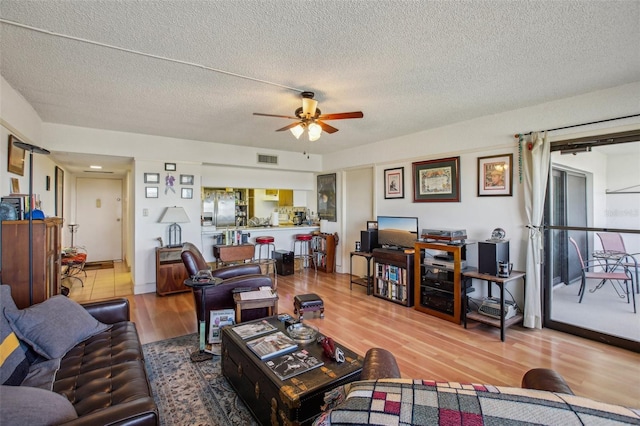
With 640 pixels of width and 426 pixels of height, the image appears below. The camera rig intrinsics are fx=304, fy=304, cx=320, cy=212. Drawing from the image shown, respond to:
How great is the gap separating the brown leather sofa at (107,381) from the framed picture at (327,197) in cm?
455

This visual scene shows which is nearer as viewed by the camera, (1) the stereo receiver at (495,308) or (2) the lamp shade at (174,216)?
(1) the stereo receiver at (495,308)

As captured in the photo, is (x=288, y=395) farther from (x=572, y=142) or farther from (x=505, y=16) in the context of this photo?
(x=572, y=142)

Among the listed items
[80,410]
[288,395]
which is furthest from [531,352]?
[80,410]

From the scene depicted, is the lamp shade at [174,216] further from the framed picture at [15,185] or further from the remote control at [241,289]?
the remote control at [241,289]

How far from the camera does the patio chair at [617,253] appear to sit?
119 inches

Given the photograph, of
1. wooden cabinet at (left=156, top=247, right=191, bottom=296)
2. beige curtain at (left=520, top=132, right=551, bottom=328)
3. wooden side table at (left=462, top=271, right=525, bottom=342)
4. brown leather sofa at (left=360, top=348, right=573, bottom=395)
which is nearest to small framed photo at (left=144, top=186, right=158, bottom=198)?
wooden cabinet at (left=156, top=247, right=191, bottom=296)

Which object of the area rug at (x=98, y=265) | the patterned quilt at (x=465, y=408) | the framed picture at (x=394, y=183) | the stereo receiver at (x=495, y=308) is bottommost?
the area rug at (x=98, y=265)

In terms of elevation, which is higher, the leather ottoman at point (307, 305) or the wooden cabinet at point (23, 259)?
the wooden cabinet at point (23, 259)

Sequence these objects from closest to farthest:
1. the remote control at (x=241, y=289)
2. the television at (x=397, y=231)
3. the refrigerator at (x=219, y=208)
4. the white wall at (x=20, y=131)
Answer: the white wall at (x=20, y=131)
the remote control at (x=241, y=289)
the television at (x=397, y=231)
the refrigerator at (x=219, y=208)

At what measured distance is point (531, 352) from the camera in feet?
9.56

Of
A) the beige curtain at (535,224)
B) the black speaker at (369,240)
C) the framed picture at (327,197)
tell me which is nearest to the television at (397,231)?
the black speaker at (369,240)

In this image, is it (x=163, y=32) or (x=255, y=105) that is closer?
(x=163, y=32)

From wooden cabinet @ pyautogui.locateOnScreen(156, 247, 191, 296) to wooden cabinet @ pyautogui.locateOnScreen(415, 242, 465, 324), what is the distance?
3.51 m

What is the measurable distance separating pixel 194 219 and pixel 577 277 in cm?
538
